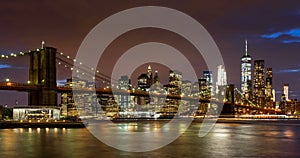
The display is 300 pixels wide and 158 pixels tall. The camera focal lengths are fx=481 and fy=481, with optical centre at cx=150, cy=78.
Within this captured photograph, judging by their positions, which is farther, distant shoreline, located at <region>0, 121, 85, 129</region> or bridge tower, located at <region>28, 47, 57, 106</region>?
bridge tower, located at <region>28, 47, 57, 106</region>

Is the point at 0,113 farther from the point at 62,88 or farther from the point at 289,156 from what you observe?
the point at 289,156

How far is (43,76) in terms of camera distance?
74062mm

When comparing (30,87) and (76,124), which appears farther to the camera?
(30,87)

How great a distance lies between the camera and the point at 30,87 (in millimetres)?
70250

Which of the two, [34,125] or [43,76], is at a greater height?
[43,76]

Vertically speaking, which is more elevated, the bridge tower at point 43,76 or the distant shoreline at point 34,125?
the bridge tower at point 43,76

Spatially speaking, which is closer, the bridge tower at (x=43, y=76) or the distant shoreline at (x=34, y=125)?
the distant shoreline at (x=34, y=125)

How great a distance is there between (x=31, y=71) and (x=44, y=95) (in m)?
8.92

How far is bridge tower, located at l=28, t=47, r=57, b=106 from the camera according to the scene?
71062 mm

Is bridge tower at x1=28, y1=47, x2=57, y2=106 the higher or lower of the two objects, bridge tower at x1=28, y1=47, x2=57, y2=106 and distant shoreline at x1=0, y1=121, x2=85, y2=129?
the higher

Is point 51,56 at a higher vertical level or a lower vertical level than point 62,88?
higher

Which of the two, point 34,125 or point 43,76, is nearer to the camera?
point 34,125

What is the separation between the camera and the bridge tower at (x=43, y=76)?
7106 centimetres

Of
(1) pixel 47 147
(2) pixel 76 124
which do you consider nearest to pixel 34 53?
(2) pixel 76 124
